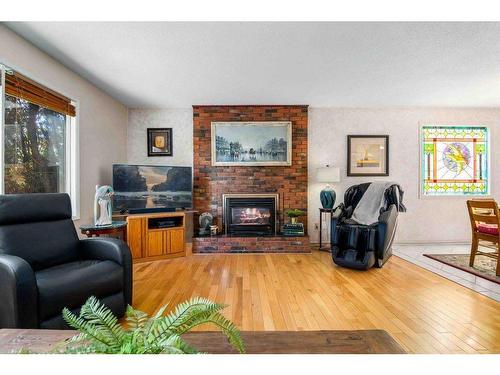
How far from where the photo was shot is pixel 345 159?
4.91 m

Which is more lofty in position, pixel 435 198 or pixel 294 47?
pixel 294 47

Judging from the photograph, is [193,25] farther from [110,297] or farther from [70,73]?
[110,297]

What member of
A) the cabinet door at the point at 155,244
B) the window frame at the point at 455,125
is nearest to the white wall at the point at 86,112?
the cabinet door at the point at 155,244

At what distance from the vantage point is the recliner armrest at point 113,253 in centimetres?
223

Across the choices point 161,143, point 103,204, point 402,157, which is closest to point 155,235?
point 103,204

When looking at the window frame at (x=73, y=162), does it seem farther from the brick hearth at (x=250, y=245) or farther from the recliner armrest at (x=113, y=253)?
the brick hearth at (x=250, y=245)

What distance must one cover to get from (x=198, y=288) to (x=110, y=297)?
36.9 inches

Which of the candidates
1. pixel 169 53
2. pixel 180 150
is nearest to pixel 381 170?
pixel 180 150

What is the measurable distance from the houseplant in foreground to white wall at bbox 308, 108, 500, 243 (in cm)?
427

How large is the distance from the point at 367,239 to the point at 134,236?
2984 mm

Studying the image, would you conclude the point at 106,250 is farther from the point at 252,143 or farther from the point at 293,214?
the point at 252,143
